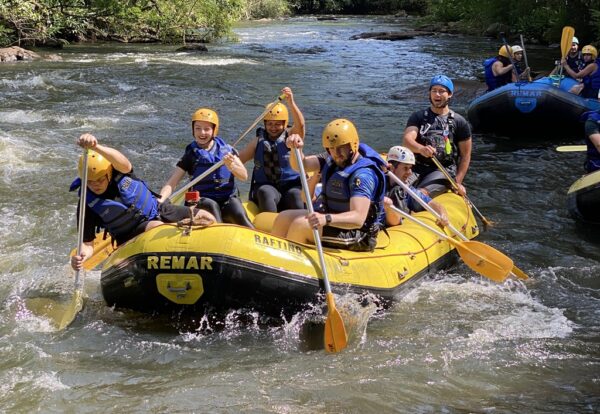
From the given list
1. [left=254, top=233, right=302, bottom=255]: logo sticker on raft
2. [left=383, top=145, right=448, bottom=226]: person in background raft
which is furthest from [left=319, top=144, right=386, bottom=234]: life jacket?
[left=383, top=145, right=448, bottom=226]: person in background raft

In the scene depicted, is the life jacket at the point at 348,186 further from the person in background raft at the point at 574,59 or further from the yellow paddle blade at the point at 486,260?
the person in background raft at the point at 574,59

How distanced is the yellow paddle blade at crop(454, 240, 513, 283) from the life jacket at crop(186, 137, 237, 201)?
188 cm

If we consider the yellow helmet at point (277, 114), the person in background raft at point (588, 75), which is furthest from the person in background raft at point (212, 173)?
the person in background raft at point (588, 75)

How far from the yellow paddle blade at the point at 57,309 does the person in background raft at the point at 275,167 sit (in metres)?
1.72

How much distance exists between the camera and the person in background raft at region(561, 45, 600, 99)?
10461mm

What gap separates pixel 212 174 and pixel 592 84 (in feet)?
24.5

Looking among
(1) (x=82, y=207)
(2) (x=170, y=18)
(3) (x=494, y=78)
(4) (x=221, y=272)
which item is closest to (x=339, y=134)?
(4) (x=221, y=272)

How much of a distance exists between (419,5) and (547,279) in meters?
41.6

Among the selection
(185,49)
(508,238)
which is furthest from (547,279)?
(185,49)

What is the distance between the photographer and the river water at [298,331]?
12.2ft

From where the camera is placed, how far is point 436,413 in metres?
3.54

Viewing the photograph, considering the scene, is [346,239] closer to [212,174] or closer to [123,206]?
[212,174]

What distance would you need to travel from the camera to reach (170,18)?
78.9 feet

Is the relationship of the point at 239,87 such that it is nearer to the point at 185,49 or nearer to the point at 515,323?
the point at 185,49
